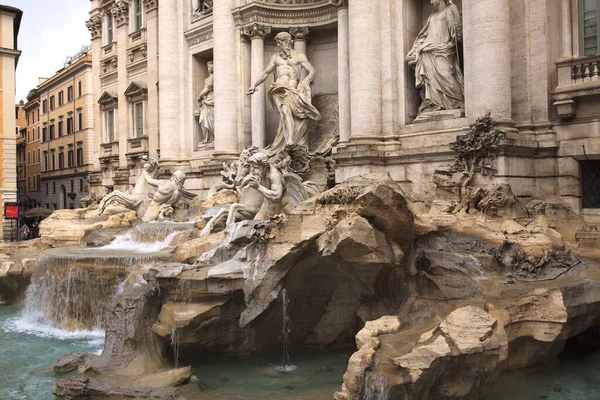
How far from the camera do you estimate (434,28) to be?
13.5 m

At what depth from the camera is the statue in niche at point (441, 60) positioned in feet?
43.7

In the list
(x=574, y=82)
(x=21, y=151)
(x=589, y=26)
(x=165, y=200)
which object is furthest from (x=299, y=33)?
(x=21, y=151)

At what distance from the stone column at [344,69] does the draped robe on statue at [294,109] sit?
1.24 metres

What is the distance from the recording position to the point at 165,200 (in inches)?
659

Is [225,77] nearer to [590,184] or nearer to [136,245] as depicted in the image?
[136,245]

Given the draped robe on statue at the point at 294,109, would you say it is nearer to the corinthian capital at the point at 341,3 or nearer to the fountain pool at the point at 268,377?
the corinthian capital at the point at 341,3

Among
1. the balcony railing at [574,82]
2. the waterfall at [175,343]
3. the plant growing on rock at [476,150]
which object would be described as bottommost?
the waterfall at [175,343]

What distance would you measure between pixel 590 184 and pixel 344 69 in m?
6.54

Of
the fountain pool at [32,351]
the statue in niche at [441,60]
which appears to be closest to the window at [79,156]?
the fountain pool at [32,351]

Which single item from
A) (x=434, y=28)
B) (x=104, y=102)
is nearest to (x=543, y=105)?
(x=434, y=28)

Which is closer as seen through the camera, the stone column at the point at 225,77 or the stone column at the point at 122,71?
the stone column at the point at 225,77

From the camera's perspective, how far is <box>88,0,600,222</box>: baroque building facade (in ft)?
39.6

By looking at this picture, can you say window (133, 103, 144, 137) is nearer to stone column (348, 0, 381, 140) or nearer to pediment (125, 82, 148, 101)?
pediment (125, 82, 148, 101)

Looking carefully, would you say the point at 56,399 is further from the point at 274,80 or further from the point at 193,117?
the point at 193,117
